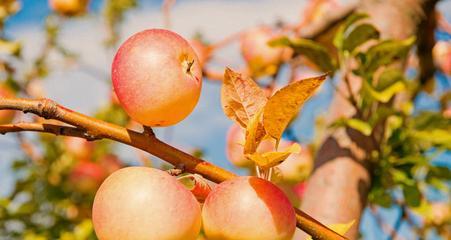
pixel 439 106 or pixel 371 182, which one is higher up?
pixel 371 182

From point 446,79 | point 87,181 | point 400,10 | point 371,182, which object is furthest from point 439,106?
point 87,181

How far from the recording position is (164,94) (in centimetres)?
38

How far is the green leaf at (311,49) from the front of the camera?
2.57ft

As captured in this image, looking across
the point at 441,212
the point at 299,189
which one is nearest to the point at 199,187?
the point at 299,189

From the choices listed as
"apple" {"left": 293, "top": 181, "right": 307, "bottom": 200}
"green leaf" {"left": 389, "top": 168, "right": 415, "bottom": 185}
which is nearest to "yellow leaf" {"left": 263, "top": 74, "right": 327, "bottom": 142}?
"green leaf" {"left": 389, "top": 168, "right": 415, "bottom": 185}

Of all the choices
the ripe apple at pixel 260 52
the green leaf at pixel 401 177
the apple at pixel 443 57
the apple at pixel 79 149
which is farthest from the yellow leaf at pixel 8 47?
the apple at pixel 443 57

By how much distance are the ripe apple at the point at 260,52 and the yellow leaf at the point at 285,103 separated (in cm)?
80

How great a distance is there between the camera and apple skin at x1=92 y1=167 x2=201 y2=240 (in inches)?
13.6

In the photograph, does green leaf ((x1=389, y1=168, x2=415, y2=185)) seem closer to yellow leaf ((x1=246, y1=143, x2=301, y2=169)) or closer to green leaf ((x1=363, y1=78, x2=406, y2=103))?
green leaf ((x1=363, y1=78, x2=406, y2=103))

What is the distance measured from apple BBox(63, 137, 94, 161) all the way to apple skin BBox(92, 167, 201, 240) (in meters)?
1.19

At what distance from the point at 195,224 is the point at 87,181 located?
3.48 ft

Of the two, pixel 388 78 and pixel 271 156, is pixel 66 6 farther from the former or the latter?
pixel 271 156

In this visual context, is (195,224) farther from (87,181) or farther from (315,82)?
(87,181)

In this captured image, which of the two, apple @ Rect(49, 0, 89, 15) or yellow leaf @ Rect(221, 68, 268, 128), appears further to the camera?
apple @ Rect(49, 0, 89, 15)
